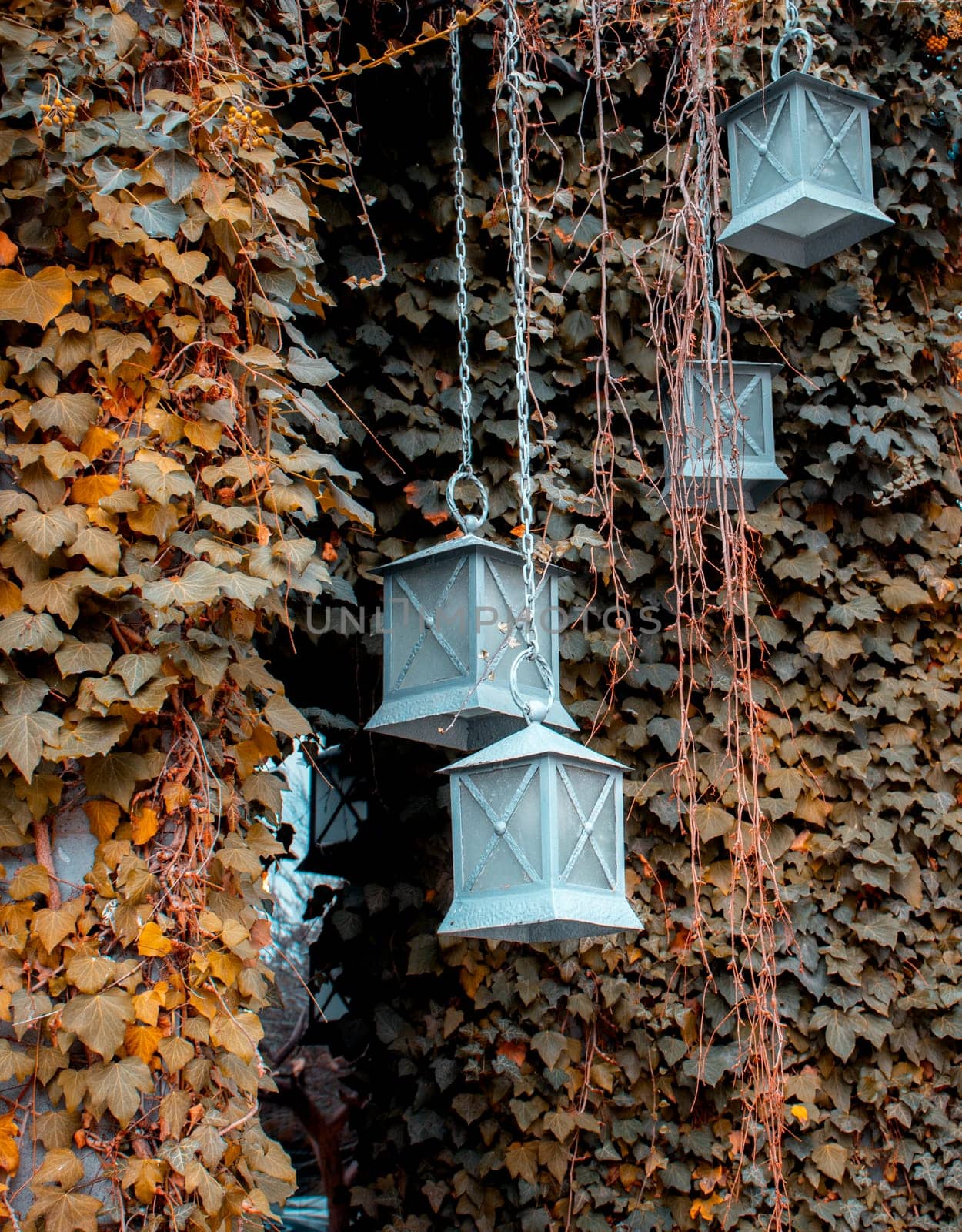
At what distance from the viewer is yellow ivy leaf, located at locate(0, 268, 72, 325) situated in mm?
1760

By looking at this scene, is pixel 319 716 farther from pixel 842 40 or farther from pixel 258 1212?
pixel 842 40

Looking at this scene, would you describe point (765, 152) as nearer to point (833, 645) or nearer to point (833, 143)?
point (833, 143)

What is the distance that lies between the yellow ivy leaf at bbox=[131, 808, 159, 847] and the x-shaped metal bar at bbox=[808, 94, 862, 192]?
1792mm

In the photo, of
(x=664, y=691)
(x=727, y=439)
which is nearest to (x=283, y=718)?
(x=664, y=691)

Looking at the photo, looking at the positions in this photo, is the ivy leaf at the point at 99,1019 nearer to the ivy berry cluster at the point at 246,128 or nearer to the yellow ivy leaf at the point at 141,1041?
the yellow ivy leaf at the point at 141,1041

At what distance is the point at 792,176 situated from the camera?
2.47 meters

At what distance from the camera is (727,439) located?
10.2 feet

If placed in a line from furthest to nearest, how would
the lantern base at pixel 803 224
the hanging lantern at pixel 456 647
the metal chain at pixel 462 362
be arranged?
the lantern base at pixel 803 224 < the metal chain at pixel 462 362 < the hanging lantern at pixel 456 647

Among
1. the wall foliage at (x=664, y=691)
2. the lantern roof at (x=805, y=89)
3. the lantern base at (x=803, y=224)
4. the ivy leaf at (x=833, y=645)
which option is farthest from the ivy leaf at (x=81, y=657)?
the ivy leaf at (x=833, y=645)

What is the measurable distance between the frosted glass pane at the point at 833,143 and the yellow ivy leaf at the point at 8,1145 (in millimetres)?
2184

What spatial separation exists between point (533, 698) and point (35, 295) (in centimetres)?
100

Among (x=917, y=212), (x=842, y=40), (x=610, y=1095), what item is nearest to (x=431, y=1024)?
(x=610, y=1095)

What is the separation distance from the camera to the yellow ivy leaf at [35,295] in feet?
5.77

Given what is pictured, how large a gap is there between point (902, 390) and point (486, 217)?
130 cm
